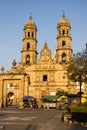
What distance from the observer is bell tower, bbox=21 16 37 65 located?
86.3 metres

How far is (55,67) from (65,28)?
37.7ft

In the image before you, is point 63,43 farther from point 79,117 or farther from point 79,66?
point 79,117

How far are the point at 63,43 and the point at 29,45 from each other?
9381mm

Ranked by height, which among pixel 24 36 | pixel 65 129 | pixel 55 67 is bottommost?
pixel 65 129

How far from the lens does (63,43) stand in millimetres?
86250

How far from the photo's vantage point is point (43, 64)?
83.6m

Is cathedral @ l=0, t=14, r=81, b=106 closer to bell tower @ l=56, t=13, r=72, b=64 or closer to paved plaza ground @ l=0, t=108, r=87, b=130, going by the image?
bell tower @ l=56, t=13, r=72, b=64

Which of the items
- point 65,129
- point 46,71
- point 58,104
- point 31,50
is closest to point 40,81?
point 46,71

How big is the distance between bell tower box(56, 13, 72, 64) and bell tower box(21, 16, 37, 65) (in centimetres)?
658

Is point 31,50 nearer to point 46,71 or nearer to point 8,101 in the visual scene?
point 46,71

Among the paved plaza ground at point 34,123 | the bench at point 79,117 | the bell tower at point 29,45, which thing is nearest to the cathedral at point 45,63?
the bell tower at point 29,45

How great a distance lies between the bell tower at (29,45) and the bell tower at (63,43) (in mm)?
6582

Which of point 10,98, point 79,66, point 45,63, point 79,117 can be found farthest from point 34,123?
point 45,63

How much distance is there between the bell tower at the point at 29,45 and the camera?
86.3m
